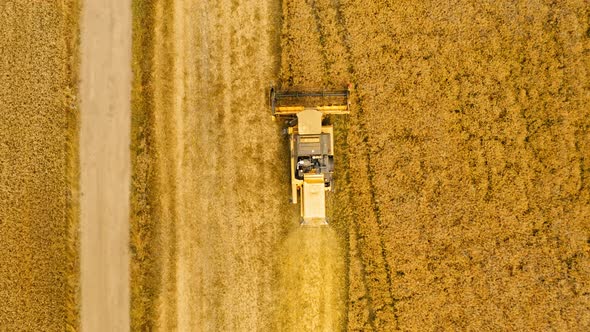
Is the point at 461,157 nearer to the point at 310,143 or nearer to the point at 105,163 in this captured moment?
the point at 310,143

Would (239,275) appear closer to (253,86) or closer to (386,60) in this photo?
(253,86)

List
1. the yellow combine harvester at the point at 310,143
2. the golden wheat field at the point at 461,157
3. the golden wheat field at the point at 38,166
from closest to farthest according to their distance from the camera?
1. the yellow combine harvester at the point at 310,143
2. the golden wheat field at the point at 461,157
3. the golden wheat field at the point at 38,166

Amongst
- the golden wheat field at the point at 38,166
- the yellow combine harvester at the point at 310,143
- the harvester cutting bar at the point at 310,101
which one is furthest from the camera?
the golden wheat field at the point at 38,166

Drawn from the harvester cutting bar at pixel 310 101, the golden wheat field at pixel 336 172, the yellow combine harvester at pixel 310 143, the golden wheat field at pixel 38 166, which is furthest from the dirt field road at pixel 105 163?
the yellow combine harvester at pixel 310 143

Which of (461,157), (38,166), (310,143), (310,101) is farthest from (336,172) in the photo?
(38,166)

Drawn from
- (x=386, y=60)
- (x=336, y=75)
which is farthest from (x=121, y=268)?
(x=386, y=60)

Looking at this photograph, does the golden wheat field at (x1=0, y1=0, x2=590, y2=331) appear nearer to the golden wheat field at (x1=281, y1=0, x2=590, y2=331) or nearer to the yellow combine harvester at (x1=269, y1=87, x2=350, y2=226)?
the golden wheat field at (x1=281, y1=0, x2=590, y2=331)

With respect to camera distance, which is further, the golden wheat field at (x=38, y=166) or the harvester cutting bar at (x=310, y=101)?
the golden wheat field at (x=38, y=166)

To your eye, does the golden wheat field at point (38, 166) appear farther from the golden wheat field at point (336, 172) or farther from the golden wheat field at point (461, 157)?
the golden wheat field at point (461, 157)

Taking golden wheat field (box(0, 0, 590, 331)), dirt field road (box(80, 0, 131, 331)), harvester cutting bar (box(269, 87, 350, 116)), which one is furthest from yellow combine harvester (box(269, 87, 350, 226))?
dirt field road (box(80, 0, 131, 331))
